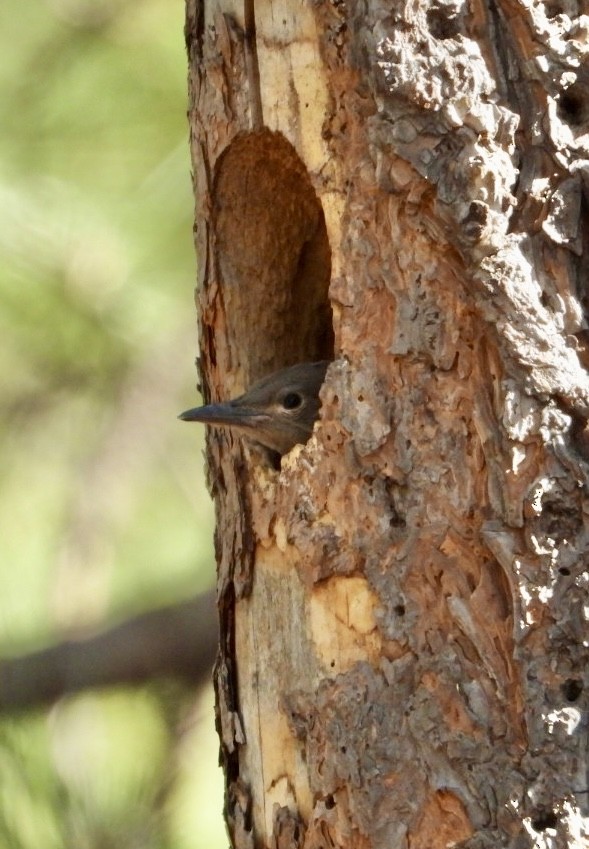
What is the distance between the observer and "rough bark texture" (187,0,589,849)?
2.91 meters

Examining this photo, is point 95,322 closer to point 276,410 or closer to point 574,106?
point 276,410

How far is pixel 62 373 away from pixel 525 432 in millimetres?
3410

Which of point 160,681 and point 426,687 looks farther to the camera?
point 160,681

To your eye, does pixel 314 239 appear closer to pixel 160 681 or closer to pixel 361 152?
pixel 361 152

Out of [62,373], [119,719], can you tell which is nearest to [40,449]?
[62,373]

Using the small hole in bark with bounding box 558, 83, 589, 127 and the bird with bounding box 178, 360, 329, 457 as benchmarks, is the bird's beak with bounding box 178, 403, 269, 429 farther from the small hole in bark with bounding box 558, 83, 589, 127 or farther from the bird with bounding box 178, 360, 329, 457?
the small hole in bark with bounding box 558, 83, 589, 127

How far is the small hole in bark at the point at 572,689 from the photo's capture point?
2830mm

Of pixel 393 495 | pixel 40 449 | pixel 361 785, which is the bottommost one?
pixel 361 785

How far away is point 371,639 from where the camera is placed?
10.6ft

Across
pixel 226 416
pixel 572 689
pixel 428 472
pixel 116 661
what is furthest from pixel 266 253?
pixel 572 689

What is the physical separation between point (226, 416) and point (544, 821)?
1694 mm

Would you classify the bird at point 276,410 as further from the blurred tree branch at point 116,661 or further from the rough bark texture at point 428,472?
the blurred tree branch at point 116,661

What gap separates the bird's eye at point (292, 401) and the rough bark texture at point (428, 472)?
688 millimetres

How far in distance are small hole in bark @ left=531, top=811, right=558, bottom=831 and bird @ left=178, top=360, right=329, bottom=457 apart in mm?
1608
